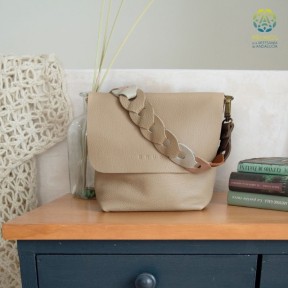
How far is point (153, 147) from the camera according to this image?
53cm

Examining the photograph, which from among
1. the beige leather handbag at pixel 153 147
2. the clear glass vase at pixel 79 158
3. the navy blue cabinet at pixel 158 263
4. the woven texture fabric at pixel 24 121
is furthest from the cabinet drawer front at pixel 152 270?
the woven texture fabric at pixel 24 121

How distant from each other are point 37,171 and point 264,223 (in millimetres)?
632

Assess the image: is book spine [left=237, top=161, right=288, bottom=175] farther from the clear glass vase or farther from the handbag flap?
the clear glass vase

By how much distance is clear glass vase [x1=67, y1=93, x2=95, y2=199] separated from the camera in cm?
68

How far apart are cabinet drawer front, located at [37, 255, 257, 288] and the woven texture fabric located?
1.02 ft

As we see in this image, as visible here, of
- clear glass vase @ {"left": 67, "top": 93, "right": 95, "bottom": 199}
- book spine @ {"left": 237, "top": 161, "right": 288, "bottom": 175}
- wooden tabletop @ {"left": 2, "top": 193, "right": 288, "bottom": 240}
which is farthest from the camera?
clear glass vase @ {"left": 67, "top": 93, "right": 95, "bottom": 199}

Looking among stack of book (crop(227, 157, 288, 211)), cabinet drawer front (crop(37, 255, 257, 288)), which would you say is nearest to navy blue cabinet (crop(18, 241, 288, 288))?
cabinet drawer front (crop(37, 255, 257, 288))

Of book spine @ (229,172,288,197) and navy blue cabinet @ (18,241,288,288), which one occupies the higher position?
book spine @ (229,172,288,197)

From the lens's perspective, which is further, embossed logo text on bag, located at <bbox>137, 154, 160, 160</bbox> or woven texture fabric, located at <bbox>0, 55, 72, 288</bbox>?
woven texture fabric, located at <bbox>0, 55, 72, 288</bbox>

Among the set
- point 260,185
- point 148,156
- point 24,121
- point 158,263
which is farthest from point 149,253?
point 24,121

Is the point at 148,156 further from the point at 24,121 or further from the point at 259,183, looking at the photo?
the point at 24,121

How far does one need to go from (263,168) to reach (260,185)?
0.04m

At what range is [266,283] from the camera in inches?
19.2

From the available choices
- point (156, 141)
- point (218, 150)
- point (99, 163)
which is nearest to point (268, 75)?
point (218, 150)
